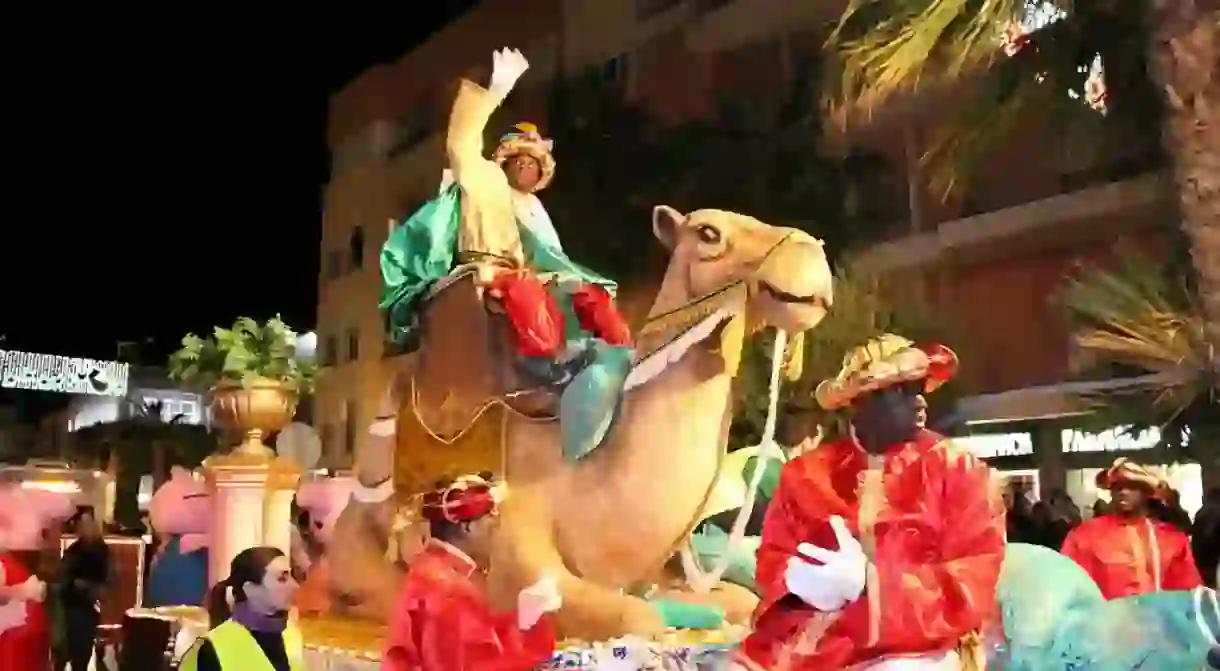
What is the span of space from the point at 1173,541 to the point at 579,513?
50.6 inches

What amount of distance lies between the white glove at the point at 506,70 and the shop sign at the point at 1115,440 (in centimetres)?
166

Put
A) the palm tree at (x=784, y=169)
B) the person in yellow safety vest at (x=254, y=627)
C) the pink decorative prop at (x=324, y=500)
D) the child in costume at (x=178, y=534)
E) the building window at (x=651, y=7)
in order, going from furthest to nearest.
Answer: the child in costume at (x=178, y=534)
the pink decorative prop at (x=324, y=500)
the person in yellow safety vest at (x=254, y=627)
the building window at (x=651, y=7)
the palm tree at (x=784, y=169)

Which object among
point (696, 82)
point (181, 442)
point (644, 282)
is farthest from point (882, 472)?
point (181, 442)

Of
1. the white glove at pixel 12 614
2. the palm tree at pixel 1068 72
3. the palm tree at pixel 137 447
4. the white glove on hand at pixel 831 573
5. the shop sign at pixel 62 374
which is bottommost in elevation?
the white glove at pixel 12 614

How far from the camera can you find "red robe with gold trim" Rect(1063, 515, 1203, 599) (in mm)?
2326

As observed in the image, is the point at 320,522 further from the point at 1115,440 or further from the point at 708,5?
the point at 1115,440

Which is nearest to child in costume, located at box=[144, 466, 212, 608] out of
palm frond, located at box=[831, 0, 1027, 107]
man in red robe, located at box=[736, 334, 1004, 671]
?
man in red robe, located at box=[736, 334, 1004, 671]

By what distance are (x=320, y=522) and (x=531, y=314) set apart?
34.3 inches

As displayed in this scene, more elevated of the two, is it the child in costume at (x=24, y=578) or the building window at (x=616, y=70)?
the building window at (x=616, y=70)

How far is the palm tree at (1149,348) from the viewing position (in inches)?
90.1

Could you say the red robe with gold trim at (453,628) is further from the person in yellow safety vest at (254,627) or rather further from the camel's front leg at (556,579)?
the person in yellow safety vest at (254,627)

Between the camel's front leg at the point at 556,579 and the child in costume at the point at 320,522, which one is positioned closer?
the camel's front leg at the point at 556,579

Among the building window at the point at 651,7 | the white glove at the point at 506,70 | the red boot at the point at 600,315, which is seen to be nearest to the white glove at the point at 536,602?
the red boot at the point at 600,315

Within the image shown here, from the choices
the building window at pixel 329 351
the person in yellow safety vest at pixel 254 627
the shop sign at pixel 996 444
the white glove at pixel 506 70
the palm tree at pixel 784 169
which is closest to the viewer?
the shop sign at pixel 996 444
